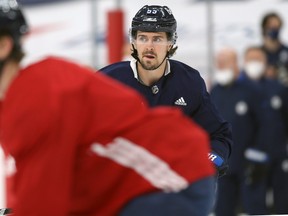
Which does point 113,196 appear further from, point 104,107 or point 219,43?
point 219,43

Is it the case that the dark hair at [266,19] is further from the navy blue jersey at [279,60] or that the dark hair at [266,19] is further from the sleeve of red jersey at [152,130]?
the sleeve of red jersey at [152,130]

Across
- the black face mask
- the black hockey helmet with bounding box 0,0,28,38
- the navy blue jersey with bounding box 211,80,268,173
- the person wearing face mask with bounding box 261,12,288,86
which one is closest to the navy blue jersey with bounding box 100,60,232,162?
the black hockey helmet with bounding box 0,0,28,38

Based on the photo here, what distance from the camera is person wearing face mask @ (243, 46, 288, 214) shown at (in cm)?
721

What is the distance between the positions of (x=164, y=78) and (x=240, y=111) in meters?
3.23

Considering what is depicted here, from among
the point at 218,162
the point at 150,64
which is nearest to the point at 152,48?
the point at 150,64

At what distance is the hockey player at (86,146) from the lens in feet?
7.07

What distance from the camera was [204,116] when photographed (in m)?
3.80

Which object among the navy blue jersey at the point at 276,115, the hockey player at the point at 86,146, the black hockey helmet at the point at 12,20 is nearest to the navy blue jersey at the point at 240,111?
the navy blue jersey at the point at 276,115

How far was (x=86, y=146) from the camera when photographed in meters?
2.24

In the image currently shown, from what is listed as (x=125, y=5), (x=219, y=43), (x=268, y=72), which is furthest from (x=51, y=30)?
(x=268, y=72)

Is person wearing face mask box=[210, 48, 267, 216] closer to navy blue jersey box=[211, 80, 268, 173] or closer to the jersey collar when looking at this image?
navy blue jersey box=[211, 80, 268, 173]

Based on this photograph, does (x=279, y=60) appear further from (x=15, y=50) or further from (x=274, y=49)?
(x=15, y=50)

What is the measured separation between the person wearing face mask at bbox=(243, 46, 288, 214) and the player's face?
3.34 metres

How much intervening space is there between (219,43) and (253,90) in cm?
180
